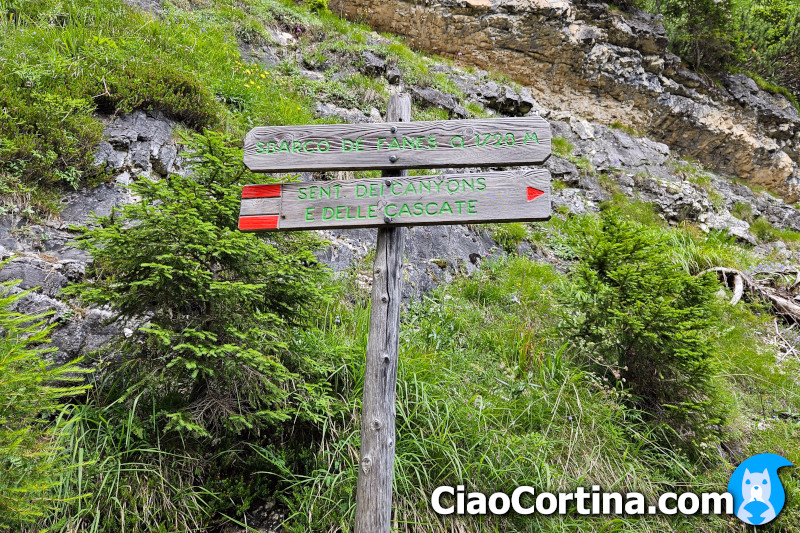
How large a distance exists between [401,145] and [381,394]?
146 centimetres

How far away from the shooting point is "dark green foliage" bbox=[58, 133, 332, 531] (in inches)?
102

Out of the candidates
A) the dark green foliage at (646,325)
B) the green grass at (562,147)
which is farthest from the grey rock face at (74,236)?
the green grass at (562,147)

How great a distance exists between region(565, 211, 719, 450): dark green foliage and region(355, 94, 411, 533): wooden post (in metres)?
1.94

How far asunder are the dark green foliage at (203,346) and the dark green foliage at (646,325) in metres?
2.37

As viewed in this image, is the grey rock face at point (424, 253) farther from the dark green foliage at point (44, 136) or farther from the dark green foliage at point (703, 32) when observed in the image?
the dark green foliage at point (703, 32)

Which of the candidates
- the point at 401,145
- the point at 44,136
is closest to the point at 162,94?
the point at 44,136

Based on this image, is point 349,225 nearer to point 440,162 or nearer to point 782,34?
point 440,162

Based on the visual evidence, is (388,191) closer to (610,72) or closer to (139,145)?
(139,145)

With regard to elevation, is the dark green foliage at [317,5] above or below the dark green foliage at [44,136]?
above

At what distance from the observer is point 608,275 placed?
3596 mm

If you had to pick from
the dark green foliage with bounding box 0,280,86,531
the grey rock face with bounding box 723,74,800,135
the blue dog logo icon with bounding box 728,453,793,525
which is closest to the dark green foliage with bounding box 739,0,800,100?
the grey rock face with bounding box 723,74,800,135

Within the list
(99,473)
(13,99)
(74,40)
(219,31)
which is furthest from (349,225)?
(219,31)

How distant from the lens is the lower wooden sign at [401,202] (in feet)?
8.11

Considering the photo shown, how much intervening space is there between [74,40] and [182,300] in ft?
15.4
